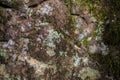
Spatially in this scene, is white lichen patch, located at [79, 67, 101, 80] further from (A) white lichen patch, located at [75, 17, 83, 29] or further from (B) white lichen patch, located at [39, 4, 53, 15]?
(B) white lichen patch, located at [39, 4, 53, 15]

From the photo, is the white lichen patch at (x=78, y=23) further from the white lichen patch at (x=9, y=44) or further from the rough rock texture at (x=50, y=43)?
the white lichen patch at (x=9, y=44)

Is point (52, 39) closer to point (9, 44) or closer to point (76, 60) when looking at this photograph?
point (76, 60)

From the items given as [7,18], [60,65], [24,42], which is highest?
[7,18]

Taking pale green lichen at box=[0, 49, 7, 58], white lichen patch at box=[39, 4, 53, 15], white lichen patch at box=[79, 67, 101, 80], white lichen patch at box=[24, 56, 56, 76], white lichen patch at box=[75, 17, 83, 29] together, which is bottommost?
white lichen patch at box=[79, 67, 101, 80]

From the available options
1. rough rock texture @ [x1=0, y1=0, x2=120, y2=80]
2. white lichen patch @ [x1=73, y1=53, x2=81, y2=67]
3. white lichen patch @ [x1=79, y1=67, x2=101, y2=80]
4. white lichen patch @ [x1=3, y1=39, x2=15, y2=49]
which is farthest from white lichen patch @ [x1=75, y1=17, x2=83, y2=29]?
white lichen patch @ [x1=3, y1=39, x2=15, y2=49]

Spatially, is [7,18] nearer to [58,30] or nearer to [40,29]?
[40,29]

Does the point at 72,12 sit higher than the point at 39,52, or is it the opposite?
the point at 72,12

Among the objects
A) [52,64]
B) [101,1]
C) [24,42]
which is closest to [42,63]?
[52,64]
